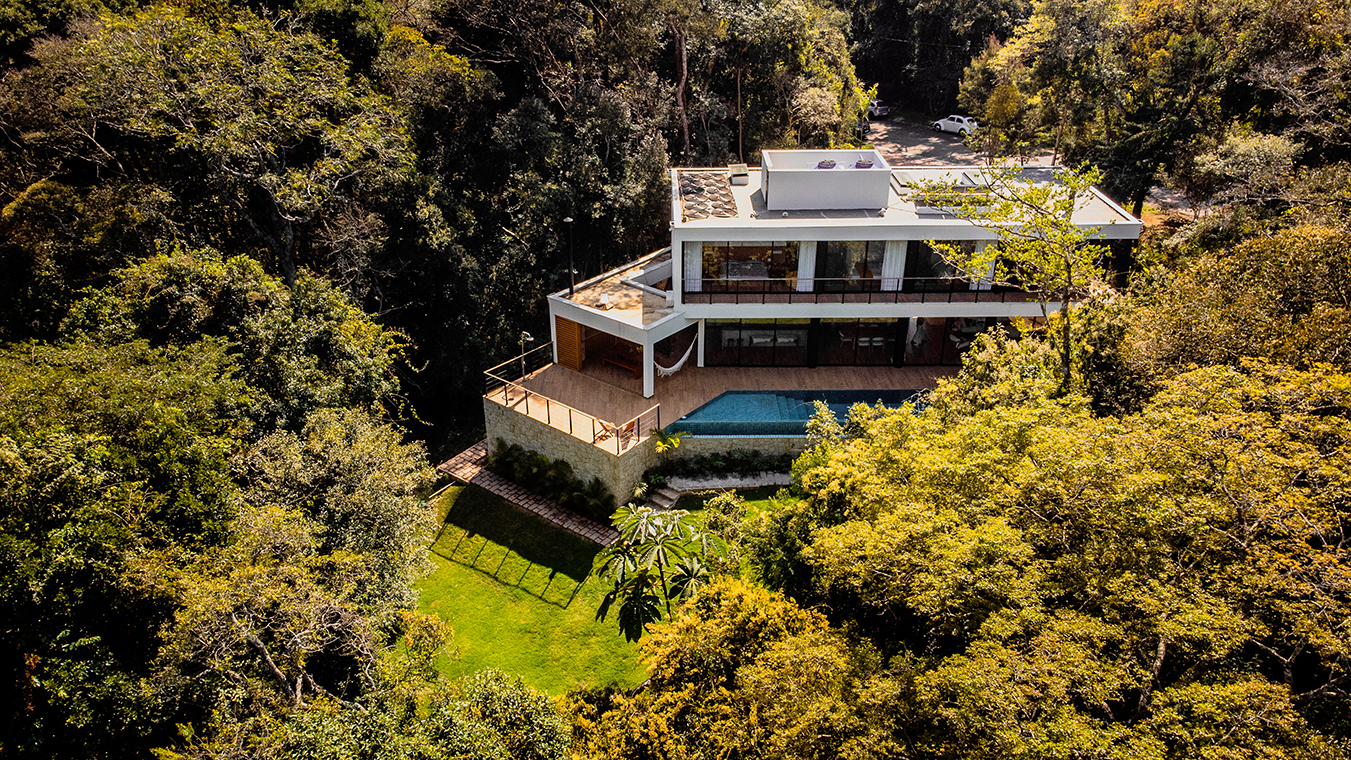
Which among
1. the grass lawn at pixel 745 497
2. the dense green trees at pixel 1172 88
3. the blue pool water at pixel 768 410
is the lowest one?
the grass lawn at pixel 745 497

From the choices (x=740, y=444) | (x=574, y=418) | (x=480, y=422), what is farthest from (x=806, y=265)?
(x=480, y=422)

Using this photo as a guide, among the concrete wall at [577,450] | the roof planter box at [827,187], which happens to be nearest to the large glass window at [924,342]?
the roof planter box at [827,187]

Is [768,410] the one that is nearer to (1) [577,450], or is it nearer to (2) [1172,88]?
(1) [577,450]

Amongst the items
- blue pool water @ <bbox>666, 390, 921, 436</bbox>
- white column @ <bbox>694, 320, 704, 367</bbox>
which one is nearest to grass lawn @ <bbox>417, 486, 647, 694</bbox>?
blue pool water @ <bbox>666, 390, 921, 436</bbox>

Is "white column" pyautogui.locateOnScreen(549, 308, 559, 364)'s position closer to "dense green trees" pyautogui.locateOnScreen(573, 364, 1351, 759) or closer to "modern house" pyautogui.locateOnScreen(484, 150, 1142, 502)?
"modern house" pyautogui.locateOnScreen(484, 150, 1142, 502)

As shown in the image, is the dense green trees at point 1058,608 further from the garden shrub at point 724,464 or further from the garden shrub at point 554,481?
the garden shrub at point 724,464
